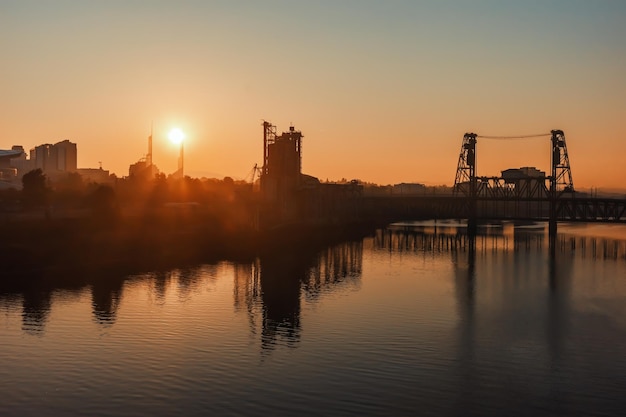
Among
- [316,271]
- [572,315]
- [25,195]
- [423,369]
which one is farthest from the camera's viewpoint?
[25,195]

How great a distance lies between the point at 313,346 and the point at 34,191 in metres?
69.5

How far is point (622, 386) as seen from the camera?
100 ft

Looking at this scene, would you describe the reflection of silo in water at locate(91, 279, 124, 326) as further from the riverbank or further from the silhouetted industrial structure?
the silhouetted industrial structure

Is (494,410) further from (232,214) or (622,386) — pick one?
(232,214)

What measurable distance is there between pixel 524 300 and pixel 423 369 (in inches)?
1081

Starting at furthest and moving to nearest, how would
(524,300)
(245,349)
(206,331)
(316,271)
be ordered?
(316,271)
(524,300)
(206,331)
(245,349)

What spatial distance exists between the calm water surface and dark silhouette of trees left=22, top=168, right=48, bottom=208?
33.1 meters

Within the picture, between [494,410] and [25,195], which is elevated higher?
[25,195]

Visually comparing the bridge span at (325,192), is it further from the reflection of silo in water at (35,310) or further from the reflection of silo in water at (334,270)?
the reflection of silo in water at (35,310)

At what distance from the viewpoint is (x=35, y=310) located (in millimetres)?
47031

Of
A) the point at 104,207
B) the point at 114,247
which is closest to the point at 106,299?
the point at 114,247

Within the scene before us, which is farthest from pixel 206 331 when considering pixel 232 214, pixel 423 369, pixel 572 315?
pixel 232 214

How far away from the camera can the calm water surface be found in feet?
92.4

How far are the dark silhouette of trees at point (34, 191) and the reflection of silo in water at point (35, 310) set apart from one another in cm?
4236
